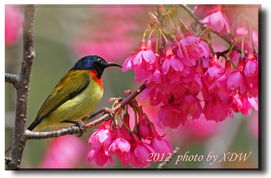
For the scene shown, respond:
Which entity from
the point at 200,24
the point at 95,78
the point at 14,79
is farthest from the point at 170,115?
the point at 14,79

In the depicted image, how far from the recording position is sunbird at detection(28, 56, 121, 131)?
1.99 m

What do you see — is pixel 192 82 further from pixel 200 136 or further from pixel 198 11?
pixel 200 136

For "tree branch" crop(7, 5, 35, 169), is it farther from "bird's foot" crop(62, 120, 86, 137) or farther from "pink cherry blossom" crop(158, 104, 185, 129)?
"pink cherry blossom" crop(158, 104, 185, 129)

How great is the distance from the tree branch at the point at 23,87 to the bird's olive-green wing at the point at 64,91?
0.17 m

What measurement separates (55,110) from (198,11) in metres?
0.81

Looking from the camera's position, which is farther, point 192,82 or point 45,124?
point 45,124

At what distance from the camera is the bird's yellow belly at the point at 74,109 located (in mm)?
1993

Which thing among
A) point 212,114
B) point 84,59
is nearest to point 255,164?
point 212,114

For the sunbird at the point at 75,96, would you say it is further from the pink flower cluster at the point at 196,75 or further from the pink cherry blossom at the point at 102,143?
the pink flower cluster at the point at 196,75

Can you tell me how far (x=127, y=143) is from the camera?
5.49ft

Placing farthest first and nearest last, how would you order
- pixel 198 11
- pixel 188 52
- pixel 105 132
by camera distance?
pixel 198 11 → pixel 105 132 → pixel 188 52

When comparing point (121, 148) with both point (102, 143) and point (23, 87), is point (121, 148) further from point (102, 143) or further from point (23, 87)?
point (23, 87)

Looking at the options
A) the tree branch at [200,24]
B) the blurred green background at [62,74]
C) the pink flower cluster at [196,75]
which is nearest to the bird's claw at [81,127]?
the blurred green background at [62,74]

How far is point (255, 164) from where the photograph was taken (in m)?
2.08
